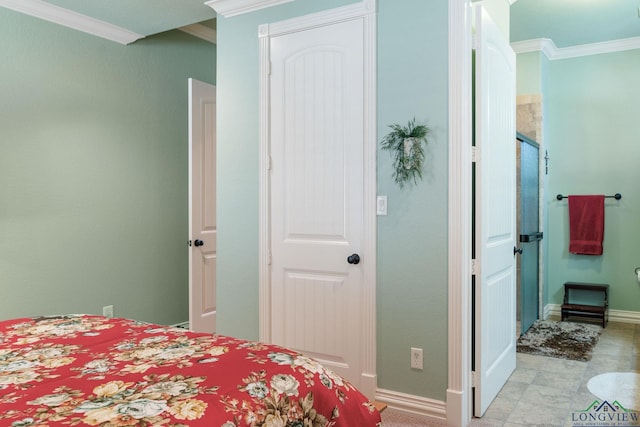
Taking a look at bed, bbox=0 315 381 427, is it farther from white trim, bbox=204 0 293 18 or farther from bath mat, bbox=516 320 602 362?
bath mat, bbox=516 320 602 362

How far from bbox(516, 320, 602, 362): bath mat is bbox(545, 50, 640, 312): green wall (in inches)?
25.2

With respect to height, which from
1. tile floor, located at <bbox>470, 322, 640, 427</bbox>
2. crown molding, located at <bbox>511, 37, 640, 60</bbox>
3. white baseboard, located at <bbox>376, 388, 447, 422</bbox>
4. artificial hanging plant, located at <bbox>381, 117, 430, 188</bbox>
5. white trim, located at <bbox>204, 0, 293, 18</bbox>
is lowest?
tile floor, located at <bbox>470, 322, 640, 427</bbox>

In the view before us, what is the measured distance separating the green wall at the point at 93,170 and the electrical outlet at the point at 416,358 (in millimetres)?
2418

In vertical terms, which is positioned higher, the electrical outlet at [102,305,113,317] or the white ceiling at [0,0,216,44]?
the white ceiling at [0,0,216,44]

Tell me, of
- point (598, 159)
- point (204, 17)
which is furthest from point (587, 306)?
point (204, 17)

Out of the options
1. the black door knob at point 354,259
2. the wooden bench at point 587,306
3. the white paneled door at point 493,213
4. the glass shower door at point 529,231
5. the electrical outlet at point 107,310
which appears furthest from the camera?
the wooden bench at point 587,306

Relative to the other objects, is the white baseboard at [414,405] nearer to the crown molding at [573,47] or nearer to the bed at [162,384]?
the bed at [162,384]

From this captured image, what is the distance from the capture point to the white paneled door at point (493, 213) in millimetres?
2727

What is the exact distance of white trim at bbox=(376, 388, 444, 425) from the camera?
2.68 m

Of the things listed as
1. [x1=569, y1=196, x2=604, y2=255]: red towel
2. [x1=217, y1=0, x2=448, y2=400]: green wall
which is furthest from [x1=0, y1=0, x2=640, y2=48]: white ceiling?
[x1=569, y1=196, x2=604, y2=255]: red towel

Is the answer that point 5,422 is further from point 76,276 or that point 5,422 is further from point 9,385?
point 76,276

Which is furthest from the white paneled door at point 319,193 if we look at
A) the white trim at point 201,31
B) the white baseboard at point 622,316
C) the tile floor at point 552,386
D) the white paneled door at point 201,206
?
the white baseboard at point 622,316

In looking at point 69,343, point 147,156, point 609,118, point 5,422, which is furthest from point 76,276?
point 609,118

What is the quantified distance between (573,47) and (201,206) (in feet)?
13.1
